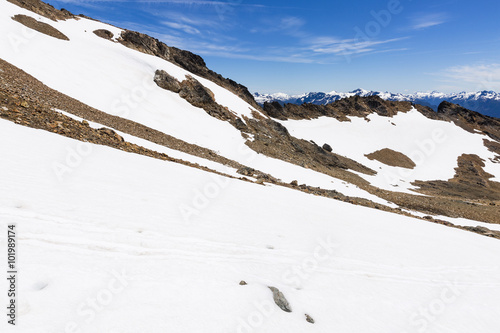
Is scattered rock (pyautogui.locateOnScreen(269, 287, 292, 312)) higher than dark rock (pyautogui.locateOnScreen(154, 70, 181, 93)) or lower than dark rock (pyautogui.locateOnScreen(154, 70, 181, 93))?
lower

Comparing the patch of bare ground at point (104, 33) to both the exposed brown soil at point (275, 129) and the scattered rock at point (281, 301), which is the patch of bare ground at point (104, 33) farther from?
the scattered rock at point (281, 301)

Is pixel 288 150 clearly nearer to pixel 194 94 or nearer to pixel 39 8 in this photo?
pixel 194 94

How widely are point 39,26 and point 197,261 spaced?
1769 inches

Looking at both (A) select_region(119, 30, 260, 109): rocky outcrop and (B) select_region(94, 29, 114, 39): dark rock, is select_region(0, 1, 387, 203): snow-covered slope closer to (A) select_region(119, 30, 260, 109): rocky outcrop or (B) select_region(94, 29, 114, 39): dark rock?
(B) select_region(94, 29, 114, 39): dark rock

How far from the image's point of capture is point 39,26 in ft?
108

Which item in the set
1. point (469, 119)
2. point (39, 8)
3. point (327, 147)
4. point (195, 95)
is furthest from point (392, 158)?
point (39, 8)

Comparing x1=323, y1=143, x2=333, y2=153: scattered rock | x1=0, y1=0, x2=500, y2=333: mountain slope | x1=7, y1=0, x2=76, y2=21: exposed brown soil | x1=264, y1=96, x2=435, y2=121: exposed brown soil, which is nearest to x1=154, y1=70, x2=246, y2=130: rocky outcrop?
x1=0, y1=0, x2=500, y2=333: mountain slope

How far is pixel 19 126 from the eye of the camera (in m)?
10.7

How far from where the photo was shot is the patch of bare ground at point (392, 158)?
61906 millimetres

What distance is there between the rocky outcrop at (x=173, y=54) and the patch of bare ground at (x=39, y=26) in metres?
15.0

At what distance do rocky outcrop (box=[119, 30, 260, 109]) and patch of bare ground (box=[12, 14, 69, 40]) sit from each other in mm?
14995

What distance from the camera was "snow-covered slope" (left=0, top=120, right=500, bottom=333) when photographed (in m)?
4.26

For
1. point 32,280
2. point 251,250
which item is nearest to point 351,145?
point 251,250

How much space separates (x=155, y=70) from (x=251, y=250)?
4099 centimetres
